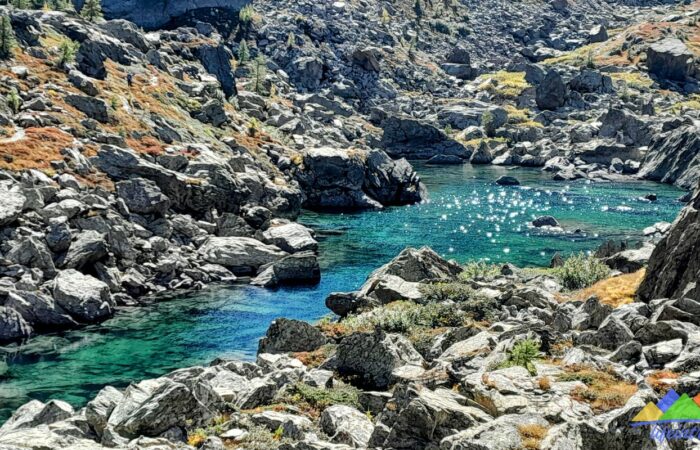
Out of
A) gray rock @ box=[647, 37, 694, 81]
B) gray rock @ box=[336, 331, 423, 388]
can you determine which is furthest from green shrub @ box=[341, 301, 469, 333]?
gray rock @ box=[647, 37, 694, 81]

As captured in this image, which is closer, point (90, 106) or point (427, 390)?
point (427, 390)

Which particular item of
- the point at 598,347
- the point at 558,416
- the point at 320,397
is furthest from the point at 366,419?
the point at 598,347

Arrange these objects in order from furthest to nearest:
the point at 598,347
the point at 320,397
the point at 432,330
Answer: the point at 432,330, the point at 598,347, the point at 320,397

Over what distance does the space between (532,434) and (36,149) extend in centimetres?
5415

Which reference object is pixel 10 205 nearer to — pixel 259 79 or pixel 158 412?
pixel 158 412

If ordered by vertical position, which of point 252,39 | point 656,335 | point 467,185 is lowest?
point 467,185

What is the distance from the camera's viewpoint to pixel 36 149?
57031 mm

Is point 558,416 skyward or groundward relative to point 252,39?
groundward

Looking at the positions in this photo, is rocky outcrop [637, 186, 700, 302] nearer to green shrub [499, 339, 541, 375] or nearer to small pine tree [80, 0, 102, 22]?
green shrub [499, 339, 541, 375]

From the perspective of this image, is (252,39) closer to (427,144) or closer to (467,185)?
(427,144)

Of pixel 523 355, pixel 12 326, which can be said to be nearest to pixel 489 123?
pixel 12 326

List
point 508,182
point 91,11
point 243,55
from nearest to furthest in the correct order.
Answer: point 91,11 → point 508,182 → point 243,55

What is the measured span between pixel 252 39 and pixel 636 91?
368ft

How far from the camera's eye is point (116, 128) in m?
71.6
